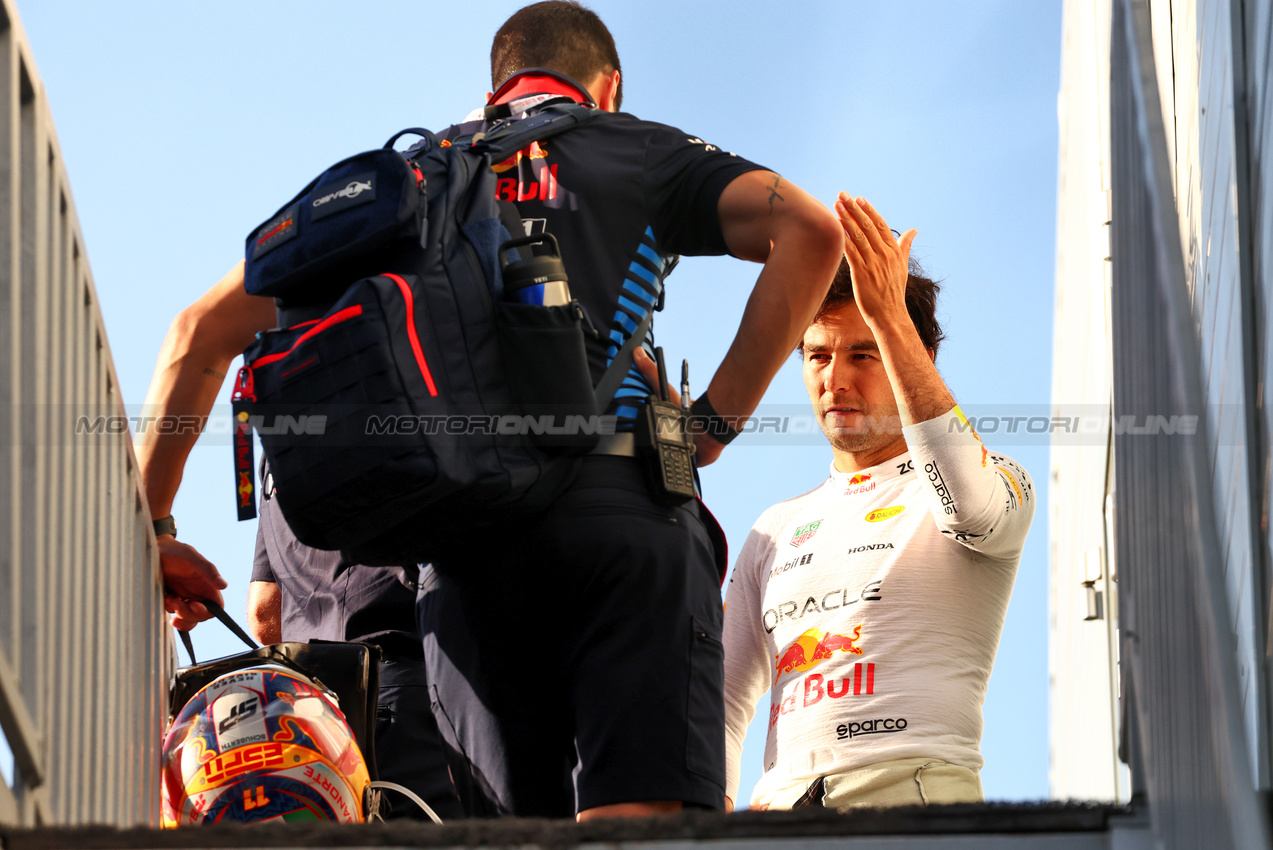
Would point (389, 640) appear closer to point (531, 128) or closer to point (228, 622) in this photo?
point (228, 622)

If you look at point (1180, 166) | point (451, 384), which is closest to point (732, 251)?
point (451, 384)

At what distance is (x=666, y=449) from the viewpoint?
87.8 inches

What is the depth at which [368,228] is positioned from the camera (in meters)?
2.17

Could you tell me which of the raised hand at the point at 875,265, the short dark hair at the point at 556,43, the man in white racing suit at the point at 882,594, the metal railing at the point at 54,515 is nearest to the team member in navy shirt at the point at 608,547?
the short dark hair at the point at 556,43

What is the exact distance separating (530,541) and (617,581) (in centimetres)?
15

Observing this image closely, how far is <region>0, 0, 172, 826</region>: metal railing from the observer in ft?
5.27

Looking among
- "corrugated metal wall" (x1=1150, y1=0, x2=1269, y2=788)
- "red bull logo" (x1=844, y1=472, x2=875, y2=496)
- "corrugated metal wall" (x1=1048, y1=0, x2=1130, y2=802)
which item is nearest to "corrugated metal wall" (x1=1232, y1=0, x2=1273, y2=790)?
"corrugated metal wall" (x1=1150, y1=0, x2=1269, y2=788)

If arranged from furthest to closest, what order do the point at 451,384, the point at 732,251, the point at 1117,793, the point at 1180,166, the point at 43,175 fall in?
the point at 1117,793
the point at 1180,166
the point at 732,251
the point at 451,384
the point at 43,175

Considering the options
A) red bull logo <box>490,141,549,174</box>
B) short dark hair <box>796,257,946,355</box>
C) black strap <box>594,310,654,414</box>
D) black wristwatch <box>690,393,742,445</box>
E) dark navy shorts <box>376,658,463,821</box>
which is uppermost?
red bull logo <box>490,141,549,174</box>

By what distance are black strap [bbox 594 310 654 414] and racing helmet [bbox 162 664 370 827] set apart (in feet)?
2.36

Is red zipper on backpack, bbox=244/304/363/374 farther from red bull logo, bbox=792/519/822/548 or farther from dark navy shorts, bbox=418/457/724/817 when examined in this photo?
red bull logo, bbox=792/519/822/548

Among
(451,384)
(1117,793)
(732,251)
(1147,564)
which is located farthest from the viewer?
(1117,793)

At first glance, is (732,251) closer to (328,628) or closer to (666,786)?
(666,786)

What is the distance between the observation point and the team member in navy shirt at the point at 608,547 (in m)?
2.11
